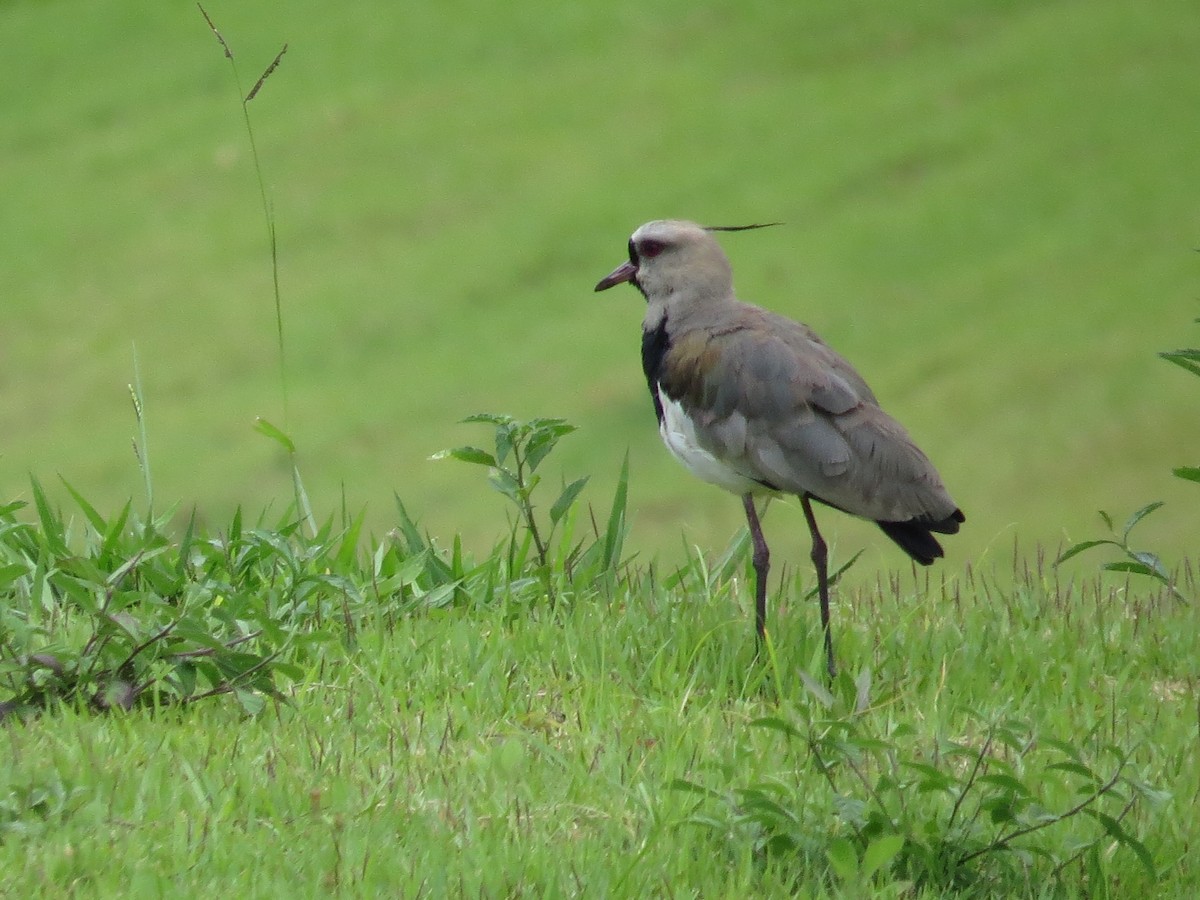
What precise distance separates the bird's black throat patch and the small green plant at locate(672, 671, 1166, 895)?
4.31ft

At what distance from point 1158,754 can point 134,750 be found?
196cm

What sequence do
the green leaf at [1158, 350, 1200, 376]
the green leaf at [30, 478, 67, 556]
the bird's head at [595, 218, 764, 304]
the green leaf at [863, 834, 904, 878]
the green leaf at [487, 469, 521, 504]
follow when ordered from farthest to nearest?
1. the bird's head at [595, 218, 764, 304]
2. the green leaf at [30, 478, 67, 556]
3. the green leaf at [487, 469, 521, 504]
4. the green leaf at [1158, 350, 1200, 376]
5. the green leaf at [863, 834, 904, 878]

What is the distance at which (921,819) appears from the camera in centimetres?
280

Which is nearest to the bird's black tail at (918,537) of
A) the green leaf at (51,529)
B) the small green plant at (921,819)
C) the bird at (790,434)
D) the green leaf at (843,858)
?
the bird at (790,434)

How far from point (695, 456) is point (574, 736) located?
912 mm

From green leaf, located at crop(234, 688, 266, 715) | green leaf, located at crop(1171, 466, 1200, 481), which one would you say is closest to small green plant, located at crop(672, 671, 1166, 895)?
green leaf, located at crop(1171, 466, 1200, 481)

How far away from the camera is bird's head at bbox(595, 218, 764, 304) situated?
4203mm

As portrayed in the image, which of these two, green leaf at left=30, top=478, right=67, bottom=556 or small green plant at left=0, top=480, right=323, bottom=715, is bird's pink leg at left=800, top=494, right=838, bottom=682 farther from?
green leaf at left=30, top=478, right=67, bottom=556

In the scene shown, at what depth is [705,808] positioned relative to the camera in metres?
2.84

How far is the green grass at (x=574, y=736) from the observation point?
103 inches

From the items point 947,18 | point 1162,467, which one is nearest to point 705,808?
point 1162,467

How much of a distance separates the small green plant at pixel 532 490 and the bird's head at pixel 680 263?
0.46 meters

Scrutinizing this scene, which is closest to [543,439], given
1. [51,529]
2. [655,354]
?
[655,354]

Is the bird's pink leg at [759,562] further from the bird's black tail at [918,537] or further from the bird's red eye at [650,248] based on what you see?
the bird's red eye at [650,248]
